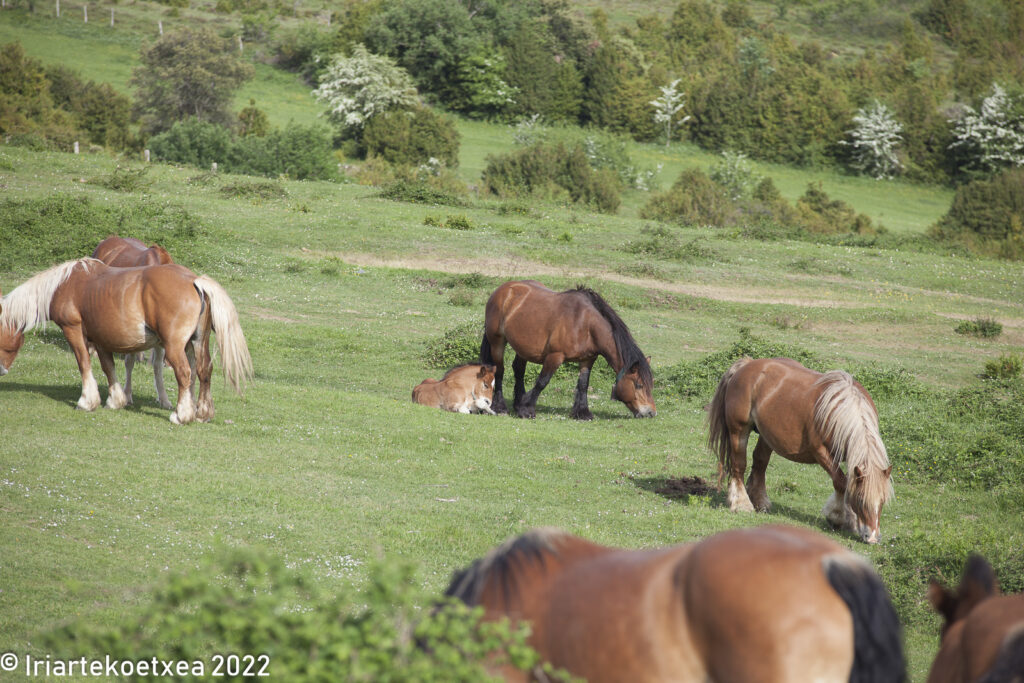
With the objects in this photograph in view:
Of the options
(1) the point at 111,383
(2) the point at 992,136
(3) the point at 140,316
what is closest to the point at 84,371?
(1) the point at 111,383

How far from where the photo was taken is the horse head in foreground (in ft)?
55.4

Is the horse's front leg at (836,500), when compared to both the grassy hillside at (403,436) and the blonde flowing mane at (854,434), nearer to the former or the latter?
the blonde flowing mane at (854,434)

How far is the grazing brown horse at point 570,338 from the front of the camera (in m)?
16.3

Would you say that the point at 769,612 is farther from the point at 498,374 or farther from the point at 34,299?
the point at 498,374

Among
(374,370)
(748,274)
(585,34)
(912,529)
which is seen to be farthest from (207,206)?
(585,34)

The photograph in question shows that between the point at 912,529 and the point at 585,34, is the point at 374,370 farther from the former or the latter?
the point at 585,34

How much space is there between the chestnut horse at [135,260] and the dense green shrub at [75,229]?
7200 mm

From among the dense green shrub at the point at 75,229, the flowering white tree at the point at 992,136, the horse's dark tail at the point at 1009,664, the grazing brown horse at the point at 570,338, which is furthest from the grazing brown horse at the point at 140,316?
the flowering white tree at the point at 992,136

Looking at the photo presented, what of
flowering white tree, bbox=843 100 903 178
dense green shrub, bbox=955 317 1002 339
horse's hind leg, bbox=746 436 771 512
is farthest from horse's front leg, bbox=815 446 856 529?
flowering white tree, bbox=843 100 903 178

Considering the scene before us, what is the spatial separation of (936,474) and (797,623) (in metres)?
11.9

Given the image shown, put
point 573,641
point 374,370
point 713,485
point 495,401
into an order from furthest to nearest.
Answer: point 374,370 → point 495,401 → point 713,485 → point 573,641

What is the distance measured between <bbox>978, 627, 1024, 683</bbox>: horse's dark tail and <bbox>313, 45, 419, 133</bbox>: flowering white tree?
55704 millimetres

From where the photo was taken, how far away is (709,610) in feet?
11.7

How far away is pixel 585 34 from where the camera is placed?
77625mm
